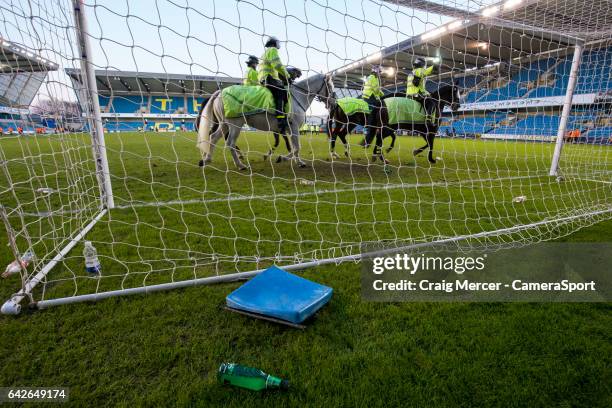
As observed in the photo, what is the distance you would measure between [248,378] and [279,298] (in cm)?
51

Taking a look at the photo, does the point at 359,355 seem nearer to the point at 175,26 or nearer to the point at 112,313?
the point at 112,313

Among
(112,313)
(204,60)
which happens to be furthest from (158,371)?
(204,60)

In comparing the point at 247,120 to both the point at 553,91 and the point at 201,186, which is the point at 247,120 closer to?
the point at 201,186

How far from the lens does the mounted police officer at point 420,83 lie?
6.23 metres

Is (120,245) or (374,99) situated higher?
(374,99)

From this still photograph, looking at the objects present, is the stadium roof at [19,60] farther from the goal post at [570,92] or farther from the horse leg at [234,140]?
the goal post at [570,92]

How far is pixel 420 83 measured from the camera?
259 inches

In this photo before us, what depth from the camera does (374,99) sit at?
276 inches

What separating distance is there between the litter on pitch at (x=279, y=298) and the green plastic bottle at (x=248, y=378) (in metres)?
0.36

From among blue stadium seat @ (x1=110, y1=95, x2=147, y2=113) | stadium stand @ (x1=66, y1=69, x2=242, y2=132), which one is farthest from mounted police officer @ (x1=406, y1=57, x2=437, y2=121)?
blue stadium seat @ (x1=110, y1=95, x2=147, y2=113)

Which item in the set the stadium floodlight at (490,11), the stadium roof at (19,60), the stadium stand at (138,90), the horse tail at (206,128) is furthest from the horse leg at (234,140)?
the stadium floodlight at (490,11)

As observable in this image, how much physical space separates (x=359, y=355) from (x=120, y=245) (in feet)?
6.78

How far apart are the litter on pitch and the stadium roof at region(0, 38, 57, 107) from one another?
1.87 m

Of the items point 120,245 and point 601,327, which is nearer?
point 601,327
